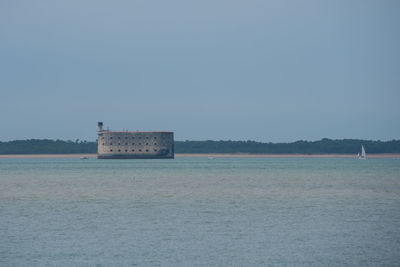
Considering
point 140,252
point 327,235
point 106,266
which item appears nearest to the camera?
point 106,266

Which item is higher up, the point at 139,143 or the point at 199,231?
the point at 139,143

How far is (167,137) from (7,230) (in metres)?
119

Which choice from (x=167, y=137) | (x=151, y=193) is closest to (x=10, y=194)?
(x=151, y=193)

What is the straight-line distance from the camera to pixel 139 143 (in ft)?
476

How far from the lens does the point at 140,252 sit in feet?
67.8

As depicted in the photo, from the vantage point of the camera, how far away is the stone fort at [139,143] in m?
144

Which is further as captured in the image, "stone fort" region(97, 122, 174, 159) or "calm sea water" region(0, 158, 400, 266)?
"stone fort" region(97, 122, 174, 159)

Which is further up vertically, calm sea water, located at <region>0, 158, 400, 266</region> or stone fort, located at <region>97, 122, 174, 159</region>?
stone fort, located at <region>97, 122, 174, 159</region>

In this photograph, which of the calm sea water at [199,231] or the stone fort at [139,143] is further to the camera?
the stone fort at [139,143]

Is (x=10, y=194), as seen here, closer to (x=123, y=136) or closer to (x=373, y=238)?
(x=373, y=238)

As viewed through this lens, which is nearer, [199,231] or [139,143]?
[199,231]

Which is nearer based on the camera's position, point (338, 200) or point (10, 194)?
point (338, 200)

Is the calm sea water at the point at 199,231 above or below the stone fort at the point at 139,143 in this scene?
below

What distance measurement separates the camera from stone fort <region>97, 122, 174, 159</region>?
143875mm
